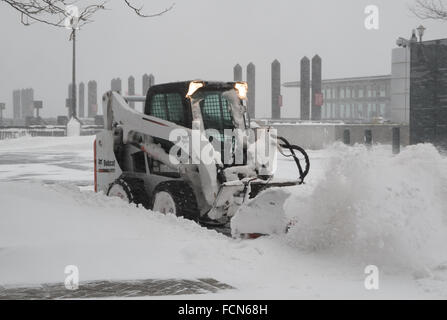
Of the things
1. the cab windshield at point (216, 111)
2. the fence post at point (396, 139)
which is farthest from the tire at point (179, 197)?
the fence post at point (396, 139)

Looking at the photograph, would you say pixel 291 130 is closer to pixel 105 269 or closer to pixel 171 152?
pixel 171 152

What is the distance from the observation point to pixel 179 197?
28.8 ft

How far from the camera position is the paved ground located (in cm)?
541

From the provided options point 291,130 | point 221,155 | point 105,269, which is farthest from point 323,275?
point 291,130

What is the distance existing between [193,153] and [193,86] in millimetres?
1107

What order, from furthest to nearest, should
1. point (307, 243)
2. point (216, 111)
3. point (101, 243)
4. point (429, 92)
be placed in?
point (429, 92)
point (216, 111)
point (101, 243)
point (307, 243)

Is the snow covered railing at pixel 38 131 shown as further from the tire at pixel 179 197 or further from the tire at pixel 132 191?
the tire at pixel 179 197

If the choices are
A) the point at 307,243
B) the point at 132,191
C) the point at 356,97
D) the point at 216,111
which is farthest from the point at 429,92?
the point at 356,97

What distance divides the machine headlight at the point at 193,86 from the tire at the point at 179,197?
134cm

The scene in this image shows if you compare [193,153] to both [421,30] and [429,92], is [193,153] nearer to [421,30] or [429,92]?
[429,92]

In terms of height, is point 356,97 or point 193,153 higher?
point 356,97

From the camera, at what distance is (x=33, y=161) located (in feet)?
79.0

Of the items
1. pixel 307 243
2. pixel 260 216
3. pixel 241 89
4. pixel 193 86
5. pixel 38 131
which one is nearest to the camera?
pixel 307 243

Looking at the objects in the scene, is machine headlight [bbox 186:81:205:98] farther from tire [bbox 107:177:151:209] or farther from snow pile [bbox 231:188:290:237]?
snow pile [bbox 231:188:290:237]
